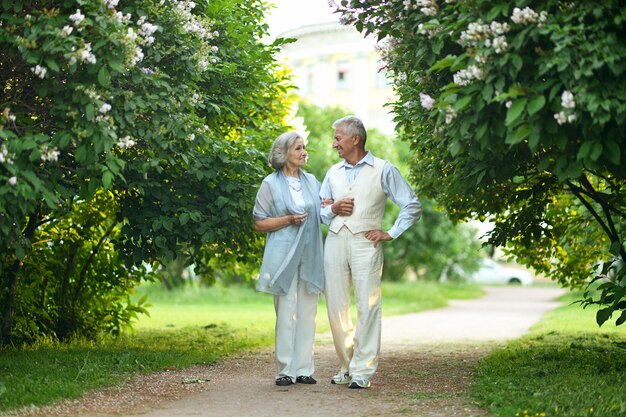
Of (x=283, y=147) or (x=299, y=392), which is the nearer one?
(x=299, y=392)

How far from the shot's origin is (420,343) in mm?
13117

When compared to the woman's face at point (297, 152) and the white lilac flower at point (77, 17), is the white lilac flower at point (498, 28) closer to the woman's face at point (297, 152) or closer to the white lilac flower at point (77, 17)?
the woman's face at point (297, 152)

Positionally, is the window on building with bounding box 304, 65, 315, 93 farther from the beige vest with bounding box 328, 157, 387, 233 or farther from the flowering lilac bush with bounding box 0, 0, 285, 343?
the beige vest with bounding box 328, 157, 387, 233

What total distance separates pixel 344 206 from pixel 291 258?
0.61m

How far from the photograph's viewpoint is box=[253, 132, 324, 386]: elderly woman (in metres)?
7.86

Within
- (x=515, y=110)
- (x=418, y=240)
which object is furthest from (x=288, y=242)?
(x=418, y=240)

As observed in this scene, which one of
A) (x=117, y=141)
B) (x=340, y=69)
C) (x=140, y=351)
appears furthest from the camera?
(x=340, y=69)

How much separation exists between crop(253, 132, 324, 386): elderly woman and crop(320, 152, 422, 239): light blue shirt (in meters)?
0.21

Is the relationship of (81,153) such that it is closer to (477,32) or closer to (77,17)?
(77,17)

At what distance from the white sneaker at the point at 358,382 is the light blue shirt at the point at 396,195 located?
1.16 m

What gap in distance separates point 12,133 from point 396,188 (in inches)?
119

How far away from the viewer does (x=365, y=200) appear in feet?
25.4

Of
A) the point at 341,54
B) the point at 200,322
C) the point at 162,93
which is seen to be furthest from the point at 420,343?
the point at 341,54

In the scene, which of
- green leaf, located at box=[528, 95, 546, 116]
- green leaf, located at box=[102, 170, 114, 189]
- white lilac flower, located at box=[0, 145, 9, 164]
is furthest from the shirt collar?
white lilac flower, located at box=[0, 145, 9, 164]
